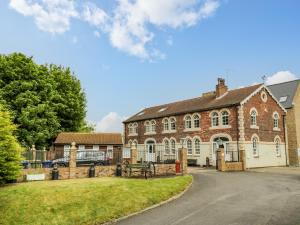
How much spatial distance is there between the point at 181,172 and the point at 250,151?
11.5 metres

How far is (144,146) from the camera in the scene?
44.0 metres

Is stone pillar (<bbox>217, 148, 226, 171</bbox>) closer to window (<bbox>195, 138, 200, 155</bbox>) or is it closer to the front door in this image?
the front door

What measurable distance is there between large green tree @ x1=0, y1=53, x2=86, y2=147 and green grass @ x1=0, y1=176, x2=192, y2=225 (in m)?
21.4

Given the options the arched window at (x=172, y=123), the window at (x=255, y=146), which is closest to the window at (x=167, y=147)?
the arched window at (x=172, y=123)

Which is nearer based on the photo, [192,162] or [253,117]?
[253,117]

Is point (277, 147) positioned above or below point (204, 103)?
below

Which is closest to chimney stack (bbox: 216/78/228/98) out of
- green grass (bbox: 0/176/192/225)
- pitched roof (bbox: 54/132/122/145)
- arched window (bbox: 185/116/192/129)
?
arched window (bbox: 185/116/192/129)

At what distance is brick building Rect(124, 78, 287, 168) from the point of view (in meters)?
32.0

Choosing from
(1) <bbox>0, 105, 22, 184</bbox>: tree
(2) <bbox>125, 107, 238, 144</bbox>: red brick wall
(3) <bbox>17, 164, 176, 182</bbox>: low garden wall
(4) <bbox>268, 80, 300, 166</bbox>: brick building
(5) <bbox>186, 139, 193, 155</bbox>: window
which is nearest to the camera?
(1) <bbox>0, 105, 22, 184</bbox>: tree

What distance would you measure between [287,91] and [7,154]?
118ft

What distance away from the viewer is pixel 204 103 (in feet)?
123

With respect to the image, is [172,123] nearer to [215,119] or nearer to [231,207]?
[215,119]

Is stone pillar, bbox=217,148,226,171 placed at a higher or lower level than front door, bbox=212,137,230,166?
lower

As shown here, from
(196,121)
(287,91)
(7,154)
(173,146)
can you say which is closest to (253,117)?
(196,121)
